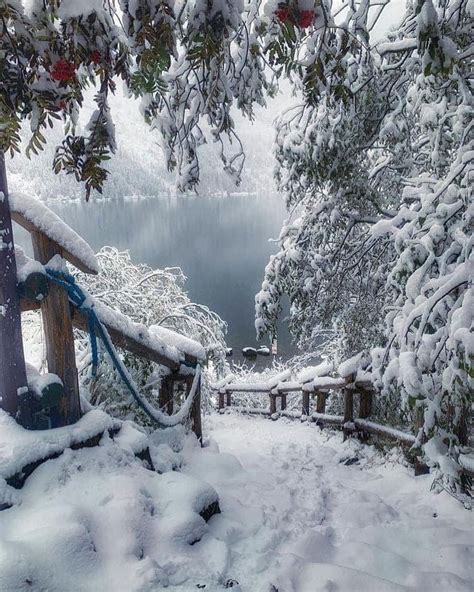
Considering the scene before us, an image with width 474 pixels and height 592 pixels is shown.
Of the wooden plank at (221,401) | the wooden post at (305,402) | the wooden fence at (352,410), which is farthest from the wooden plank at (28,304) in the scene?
the wooden plank at (221,401)

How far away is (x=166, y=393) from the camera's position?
4742mm

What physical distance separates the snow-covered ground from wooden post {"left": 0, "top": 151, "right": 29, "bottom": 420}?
1.18 feet

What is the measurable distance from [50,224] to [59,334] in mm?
741

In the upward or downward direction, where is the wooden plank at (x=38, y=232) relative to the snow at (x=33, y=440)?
upward

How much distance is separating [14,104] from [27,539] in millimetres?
1948

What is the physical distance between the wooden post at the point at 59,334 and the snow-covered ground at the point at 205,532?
0.35m

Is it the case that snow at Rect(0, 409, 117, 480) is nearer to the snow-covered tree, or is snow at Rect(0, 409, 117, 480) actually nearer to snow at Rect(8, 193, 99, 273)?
snow at Rect(8, 193, 99, 273)

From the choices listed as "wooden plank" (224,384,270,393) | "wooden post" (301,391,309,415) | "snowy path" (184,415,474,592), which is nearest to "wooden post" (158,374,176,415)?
"snowy path" (184,415,474,592)

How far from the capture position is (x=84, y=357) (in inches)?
203

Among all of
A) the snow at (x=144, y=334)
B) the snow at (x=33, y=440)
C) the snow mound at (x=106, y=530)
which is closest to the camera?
the snow mound at (x=106, y=530)

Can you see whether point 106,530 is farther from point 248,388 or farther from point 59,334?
point 248,388

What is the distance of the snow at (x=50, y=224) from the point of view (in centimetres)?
269

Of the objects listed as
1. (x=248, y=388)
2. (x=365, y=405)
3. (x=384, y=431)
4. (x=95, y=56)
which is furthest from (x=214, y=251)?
(x=95, y=56)

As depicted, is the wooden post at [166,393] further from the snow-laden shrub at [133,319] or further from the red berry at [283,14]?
the red berry at [283,14]
